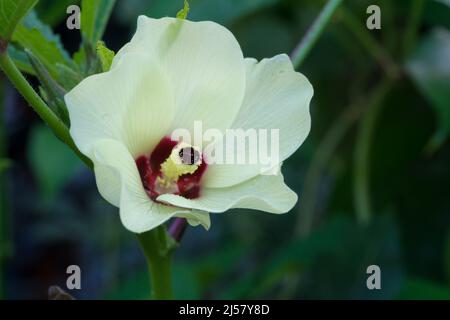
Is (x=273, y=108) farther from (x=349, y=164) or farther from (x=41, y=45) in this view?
(x=349, y=164)

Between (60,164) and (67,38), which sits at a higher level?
(67,38)

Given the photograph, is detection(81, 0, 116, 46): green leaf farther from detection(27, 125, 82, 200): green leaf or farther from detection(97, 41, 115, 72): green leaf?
detection(27, 125, 82, 200): green leaf

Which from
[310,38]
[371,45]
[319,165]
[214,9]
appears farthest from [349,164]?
[310,38]

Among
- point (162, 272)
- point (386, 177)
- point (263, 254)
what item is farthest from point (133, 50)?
point (263, 254)
